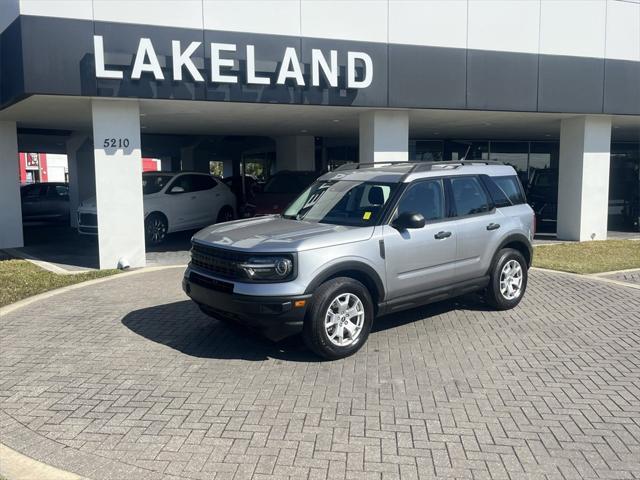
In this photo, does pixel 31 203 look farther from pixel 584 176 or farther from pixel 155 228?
pixel 584 176

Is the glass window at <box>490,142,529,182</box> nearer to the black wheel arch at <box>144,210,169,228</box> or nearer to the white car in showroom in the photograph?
the white car in showroom

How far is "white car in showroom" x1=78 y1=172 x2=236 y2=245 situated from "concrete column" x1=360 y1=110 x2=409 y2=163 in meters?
5.00

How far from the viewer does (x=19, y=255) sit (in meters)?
12.4

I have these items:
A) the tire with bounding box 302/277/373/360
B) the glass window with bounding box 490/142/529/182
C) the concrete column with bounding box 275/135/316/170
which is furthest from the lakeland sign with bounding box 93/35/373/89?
the glass window with bounding box 490/142/529/182

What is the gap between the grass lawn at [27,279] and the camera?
852 cm

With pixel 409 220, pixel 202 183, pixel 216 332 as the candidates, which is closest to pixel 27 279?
pixel 216 332

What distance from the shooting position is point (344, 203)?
21.0ft

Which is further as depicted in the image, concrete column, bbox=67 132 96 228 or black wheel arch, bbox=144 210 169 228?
concrete column, bbox=67 132 96 228

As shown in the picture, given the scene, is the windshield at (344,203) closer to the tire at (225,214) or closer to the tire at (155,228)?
the tire at (155,228)

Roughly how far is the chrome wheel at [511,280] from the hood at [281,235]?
8.03ft

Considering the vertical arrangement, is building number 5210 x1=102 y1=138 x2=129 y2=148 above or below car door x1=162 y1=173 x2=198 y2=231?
above

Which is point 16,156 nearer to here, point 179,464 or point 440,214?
point 440,214

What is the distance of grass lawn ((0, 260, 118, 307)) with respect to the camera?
852 cm

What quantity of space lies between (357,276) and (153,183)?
942 cm
